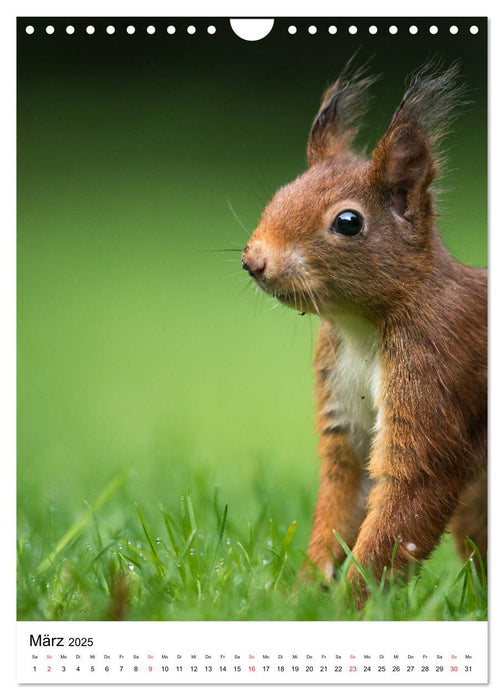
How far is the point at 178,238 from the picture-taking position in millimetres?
4707

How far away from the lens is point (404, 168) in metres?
2.93

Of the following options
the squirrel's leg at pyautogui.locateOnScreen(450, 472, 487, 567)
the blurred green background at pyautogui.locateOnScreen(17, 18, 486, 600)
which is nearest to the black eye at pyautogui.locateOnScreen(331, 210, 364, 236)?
the blurred green background at pyautogui.locateOnScreen(17, 18, 486, 600)

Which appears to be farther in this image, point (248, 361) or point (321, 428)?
point (248, 361)

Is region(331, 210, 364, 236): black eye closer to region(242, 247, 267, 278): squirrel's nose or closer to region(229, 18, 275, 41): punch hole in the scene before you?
region(242, 247, 267, 278): squirrel's nose

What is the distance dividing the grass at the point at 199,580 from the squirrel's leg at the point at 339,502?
0.09 metres

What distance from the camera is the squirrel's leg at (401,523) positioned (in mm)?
2828

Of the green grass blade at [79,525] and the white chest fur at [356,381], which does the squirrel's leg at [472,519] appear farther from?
the green grass blade at [79,525]

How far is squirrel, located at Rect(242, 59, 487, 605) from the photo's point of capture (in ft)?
9.32
